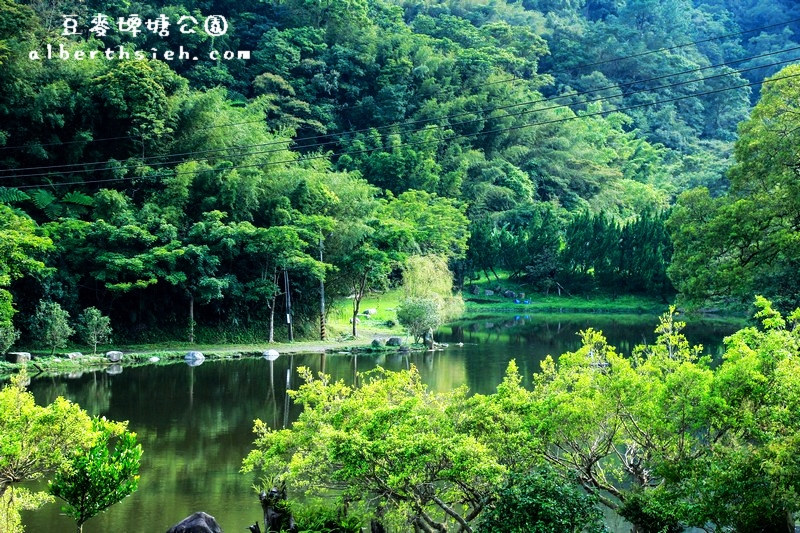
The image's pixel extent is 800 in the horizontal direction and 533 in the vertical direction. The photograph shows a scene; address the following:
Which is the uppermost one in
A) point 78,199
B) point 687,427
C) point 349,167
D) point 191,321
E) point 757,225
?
point 349,167

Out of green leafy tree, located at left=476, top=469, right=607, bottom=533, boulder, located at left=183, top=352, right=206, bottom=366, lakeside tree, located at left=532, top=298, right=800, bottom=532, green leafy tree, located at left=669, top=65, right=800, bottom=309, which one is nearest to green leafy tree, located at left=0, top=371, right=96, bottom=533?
green leafy tree, located at left=476, top=469, right=607, bottom=533

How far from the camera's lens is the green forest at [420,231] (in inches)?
376

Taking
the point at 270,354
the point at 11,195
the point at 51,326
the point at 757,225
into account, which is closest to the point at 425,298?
the point at 270,354

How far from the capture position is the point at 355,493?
984 centimetres

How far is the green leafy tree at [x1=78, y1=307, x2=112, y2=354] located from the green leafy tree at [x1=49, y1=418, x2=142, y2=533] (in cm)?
1898

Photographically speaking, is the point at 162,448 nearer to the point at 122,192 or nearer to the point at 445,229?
the point at 122,192

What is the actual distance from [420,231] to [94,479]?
29.8 metres

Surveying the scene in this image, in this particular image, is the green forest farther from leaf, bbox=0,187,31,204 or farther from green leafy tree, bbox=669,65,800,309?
leaf, bbox=0,187,31,204

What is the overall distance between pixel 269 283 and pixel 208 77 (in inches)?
900

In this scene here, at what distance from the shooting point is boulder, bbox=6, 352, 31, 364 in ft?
85.2

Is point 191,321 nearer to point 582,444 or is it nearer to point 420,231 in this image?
point 420,231

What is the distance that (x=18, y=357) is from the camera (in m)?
26.0

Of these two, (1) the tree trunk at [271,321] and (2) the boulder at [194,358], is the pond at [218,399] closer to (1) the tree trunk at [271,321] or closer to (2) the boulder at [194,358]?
(2) the boulder at [194,358]

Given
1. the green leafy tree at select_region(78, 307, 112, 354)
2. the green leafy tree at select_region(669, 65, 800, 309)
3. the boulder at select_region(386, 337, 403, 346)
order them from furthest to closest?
the boulder at select_region(386, 337, 403, 346) → the green leafy tree at select_region(78, 307, 112, 354) → the green leafy tree at select_region(669, 65, 800, 309)
